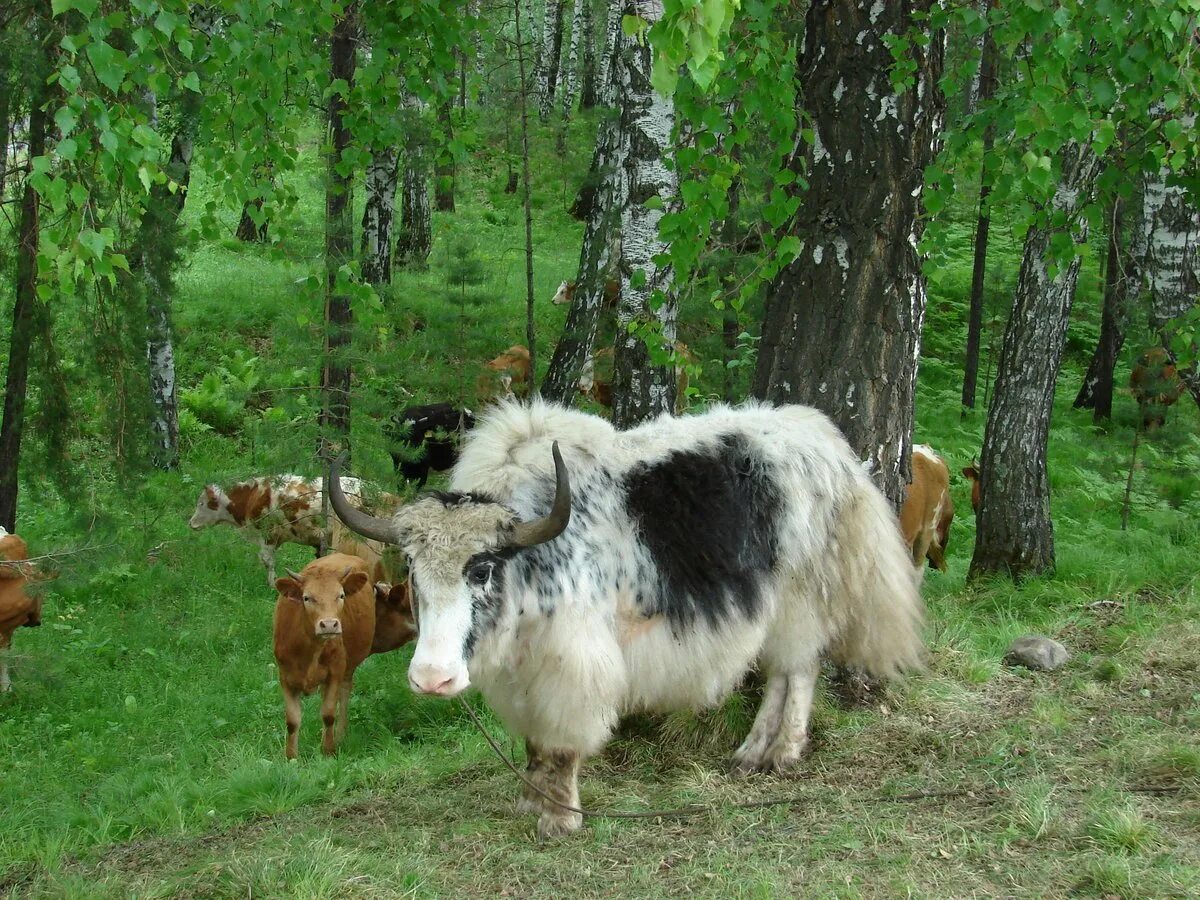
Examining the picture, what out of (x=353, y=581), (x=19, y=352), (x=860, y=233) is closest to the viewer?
(x=860, y=233)

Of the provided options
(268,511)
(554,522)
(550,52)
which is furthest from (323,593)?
(550,52)

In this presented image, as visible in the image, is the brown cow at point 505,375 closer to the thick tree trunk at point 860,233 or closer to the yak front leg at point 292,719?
the yak front leg at point 292,719

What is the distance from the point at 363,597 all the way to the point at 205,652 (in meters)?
2.57

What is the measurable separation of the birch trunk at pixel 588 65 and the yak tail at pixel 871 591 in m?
24.5

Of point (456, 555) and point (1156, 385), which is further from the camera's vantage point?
point (1156, 385)

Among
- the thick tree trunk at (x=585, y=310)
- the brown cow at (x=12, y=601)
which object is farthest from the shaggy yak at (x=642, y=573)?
the thick tree trunk at (x=585, y=310)

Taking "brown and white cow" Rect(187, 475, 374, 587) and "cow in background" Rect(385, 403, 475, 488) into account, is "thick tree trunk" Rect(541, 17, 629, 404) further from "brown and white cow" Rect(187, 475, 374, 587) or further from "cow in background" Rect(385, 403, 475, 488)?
"brown and white cow" Rect(187, 475, 374, 587)

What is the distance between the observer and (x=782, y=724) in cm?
595

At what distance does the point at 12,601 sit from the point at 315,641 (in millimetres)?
2720

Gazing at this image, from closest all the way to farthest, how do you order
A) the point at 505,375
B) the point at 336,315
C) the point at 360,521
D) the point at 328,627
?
1. the point at 360,521
2. the point at 328,627
3. the point at 336,315
4. the point at 505,375

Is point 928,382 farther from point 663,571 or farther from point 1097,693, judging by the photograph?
point 663,571

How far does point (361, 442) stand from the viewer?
9.72 m

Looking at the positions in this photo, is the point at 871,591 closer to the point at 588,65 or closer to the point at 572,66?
the point at 588,65

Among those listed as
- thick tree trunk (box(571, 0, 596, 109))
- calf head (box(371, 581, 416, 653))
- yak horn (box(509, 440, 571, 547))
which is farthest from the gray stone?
thick tree trunk (box(571, 0, 596, 109))
